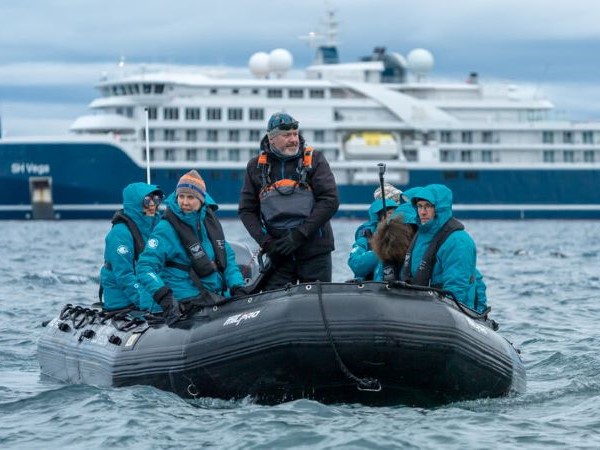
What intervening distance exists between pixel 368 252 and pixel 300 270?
574mm

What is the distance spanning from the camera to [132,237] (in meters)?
12.4

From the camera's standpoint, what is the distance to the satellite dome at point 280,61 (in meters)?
82.9

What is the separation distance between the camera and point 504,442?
938cm

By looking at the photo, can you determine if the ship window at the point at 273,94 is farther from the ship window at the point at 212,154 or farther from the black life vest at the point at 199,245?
the black life vest at the point at 199,245

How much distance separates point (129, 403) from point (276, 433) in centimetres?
161

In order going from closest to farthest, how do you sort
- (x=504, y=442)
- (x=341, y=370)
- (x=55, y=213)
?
(x=504, y=442) < (x=341, y=370) < (x=55, y=213)

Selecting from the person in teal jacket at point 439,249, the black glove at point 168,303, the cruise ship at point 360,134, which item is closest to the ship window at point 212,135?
the cruise ship at point 360,134

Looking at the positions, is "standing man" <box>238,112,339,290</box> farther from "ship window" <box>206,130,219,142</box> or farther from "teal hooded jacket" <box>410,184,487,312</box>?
"ship window" <box>206,130,219,142</box>

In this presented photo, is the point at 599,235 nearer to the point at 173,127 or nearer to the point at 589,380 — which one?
the point at 173,127

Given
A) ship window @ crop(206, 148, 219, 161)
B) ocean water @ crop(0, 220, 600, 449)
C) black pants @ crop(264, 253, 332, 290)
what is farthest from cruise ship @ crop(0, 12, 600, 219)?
black pants @ crop(264, 253, 332, 290)

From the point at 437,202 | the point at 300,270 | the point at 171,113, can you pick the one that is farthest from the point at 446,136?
the point at 437,202

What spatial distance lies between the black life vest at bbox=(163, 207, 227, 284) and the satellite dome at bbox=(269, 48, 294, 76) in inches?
2826

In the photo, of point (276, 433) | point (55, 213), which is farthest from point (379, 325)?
point (55, 213)

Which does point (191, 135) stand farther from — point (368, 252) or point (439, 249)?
point (439, 249)
